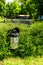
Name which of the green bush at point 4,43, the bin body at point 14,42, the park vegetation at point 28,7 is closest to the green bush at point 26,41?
the green bush at point 4,43

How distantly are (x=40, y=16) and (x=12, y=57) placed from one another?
108 feet

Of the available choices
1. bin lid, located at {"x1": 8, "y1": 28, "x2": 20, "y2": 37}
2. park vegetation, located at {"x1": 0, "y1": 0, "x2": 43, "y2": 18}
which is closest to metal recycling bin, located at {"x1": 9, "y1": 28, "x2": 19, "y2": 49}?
bin lid, located at {"x1": 8, "y1": 28, "x2": 20, "y2": 37}

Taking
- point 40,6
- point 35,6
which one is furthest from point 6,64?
point 35,6

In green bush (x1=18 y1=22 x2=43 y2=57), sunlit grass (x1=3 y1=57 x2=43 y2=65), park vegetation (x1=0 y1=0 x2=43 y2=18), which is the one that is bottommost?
park vegetation (x1=0 y1=0 x2=43 y2=18)

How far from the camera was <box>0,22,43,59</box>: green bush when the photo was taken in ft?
23.2

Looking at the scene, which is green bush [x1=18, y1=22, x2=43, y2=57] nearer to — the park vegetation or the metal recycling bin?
the metal recycling bin

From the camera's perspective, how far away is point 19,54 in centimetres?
729

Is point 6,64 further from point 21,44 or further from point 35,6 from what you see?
point 35,6

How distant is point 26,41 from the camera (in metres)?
7.28

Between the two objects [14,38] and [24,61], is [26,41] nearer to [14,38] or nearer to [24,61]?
[14,38]

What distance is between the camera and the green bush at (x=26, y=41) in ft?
23.2

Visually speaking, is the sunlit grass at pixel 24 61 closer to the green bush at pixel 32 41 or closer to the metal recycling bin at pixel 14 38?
the green bush at pixel 32 41

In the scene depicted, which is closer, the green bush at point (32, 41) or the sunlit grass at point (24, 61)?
the sunlit grass at point (24, 61)

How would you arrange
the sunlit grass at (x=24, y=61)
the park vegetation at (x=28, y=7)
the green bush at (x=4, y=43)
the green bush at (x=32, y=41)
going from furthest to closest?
1. the park vegetation at (x=28, y=7)
2. the green bush at (x=32, y=41)
3. the green bush at (x=4, y=43)
4. the sunlit grass at (x=24, y=61)
